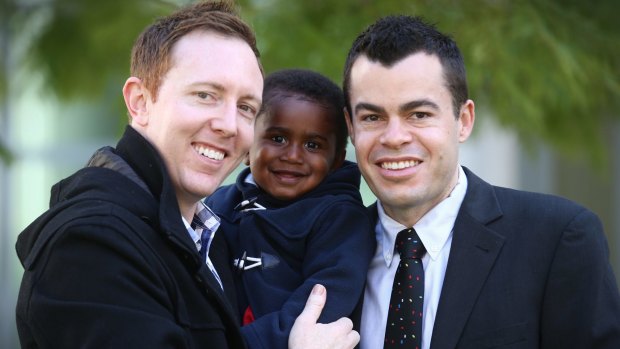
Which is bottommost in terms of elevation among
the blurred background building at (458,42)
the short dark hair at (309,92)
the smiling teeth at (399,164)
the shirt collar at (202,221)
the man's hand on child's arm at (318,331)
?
the man's hand on child's arm at (318,331)

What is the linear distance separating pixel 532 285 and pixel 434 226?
351 mm

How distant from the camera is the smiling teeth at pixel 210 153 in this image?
255 centimetres

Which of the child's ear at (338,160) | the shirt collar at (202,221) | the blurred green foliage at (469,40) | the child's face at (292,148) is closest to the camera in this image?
the shirt collar at (202,221)

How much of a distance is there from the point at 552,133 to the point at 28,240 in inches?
106

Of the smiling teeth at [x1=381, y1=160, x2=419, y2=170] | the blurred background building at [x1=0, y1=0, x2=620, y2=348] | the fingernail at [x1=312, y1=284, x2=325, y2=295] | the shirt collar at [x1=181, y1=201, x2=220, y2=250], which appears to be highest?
the blurred background building at [x1=0, y1=0, x2=620, y2=348]

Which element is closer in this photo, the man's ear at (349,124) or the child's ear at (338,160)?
the man's ear at (349,124)

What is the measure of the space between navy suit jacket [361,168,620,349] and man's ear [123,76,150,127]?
3.20 ft

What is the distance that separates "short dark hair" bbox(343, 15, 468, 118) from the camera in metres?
2.83

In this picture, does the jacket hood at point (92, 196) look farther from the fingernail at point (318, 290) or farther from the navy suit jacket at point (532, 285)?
the navy suit jacket at point (532, 285)

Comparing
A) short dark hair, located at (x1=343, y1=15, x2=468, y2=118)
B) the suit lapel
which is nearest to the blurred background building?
short dark hair, located at (x1=343, y1=15, x2=468, y2=118)

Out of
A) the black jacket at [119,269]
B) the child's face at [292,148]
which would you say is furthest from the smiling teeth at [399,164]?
the black jacket at [119,269]

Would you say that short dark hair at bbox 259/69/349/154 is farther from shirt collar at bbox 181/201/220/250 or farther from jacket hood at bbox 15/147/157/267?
jacket hood at bbox 15/147/157/267

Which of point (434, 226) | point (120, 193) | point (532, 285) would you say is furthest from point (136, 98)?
point (532, 285)

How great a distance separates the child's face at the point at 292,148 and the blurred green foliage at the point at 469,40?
46cm
